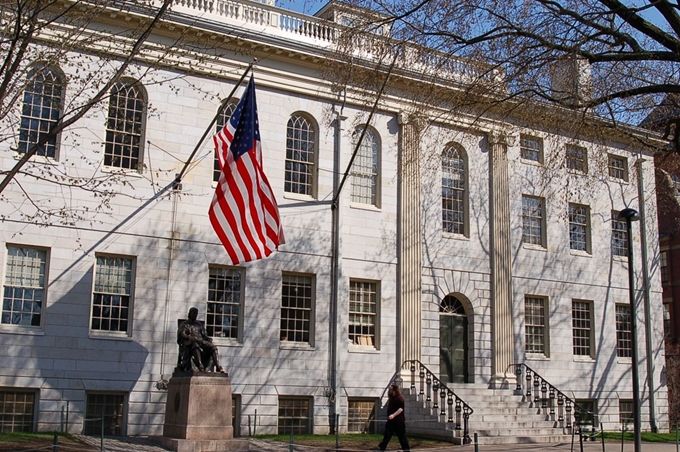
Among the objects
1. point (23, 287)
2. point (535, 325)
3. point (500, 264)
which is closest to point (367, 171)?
point (500, 264)

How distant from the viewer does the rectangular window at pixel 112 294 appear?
22.0m

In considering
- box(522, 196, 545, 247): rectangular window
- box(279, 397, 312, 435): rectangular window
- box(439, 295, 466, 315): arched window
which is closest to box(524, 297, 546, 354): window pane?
box(522, 196, 545, 247): rectangular window

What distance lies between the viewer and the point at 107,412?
21.8 meters

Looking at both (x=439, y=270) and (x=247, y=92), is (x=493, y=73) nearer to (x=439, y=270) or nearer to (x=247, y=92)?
(x=247, y=92)

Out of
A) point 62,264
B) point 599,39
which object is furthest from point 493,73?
point 62,264

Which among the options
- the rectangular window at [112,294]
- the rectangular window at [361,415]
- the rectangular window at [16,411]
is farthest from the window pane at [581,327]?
the rectangular window at [16,411]

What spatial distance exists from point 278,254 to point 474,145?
8.75m

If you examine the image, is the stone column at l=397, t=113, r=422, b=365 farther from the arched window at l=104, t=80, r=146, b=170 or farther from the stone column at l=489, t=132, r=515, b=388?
the arched window at l=104, t=80, r=146, b=170

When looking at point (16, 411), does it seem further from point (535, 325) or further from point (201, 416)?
point (535, 325)

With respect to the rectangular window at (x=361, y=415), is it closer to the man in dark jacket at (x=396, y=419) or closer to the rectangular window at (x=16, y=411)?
the man in dark jacket at (x=396, y=419)

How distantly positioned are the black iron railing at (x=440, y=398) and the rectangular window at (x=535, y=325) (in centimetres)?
500

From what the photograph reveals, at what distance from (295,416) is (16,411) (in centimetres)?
780

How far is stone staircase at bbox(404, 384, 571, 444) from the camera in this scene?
922 inches

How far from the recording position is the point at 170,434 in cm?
1866
